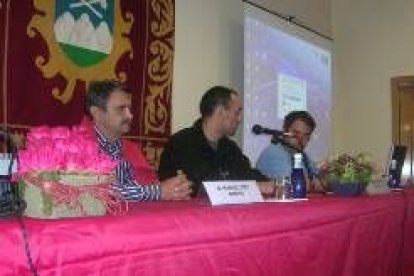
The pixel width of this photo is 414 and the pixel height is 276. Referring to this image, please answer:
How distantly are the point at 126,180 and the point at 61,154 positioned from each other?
44.0 inches

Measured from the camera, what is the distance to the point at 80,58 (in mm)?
2980

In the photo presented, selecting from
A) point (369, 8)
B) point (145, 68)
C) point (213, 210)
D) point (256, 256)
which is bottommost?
point (256, 256)

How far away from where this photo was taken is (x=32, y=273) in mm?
837

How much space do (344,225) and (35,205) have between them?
3.55 ft

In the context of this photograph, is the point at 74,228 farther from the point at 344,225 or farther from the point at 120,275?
the point at 344,225

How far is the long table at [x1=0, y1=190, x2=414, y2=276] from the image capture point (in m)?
0.87

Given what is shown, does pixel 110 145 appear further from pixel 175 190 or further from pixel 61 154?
pixel 61 154

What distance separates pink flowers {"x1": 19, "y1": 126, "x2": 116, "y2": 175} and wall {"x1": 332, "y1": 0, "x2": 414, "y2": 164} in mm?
4805

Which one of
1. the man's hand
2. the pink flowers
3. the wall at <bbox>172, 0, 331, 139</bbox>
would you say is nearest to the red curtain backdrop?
the wall at <bbox>172, 0, 331, 139</bbox>

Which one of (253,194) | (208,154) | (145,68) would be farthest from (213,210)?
(145,68)

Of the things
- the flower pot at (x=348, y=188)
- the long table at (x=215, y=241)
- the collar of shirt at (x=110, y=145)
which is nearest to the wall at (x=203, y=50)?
the collar of shirt at (x=110, y=145)

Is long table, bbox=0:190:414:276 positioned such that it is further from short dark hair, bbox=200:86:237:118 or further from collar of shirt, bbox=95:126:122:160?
short dark hair, bbox=200:86:237:118

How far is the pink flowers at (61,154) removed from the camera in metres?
1.02

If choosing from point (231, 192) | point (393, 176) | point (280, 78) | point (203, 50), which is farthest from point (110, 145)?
point (280, 78)
